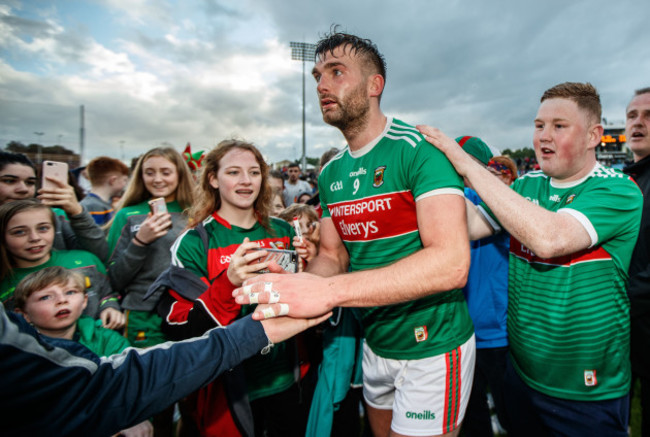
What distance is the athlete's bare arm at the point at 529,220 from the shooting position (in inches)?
65.4

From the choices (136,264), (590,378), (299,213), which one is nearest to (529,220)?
(590,378)

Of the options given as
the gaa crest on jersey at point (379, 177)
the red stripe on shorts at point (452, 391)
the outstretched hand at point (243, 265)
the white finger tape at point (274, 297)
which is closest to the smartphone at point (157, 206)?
the outstretched hand at point (243, 265)

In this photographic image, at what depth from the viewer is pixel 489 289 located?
109 inches

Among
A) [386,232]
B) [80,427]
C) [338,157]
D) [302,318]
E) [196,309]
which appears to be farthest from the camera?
[338,157]

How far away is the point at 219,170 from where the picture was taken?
2.71m

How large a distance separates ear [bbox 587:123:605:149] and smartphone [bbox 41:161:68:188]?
4.10m

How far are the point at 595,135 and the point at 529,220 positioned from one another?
98cm

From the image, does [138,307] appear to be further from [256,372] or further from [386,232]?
[386,232]

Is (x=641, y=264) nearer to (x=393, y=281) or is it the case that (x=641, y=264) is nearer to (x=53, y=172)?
(x=393, y=281)

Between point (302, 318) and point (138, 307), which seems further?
point (138, 307)

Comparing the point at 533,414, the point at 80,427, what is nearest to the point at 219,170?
the point at 80,427

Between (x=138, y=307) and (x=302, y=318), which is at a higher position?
(x=302, y=318)

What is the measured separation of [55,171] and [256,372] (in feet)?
8.46

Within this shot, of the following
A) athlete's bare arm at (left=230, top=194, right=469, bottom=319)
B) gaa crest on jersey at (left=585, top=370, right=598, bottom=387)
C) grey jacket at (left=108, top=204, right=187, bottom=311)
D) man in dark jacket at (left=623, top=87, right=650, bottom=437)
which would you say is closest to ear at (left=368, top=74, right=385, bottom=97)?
athlete's bare arm at (left=230, top=194, right=469, bottom=319)
